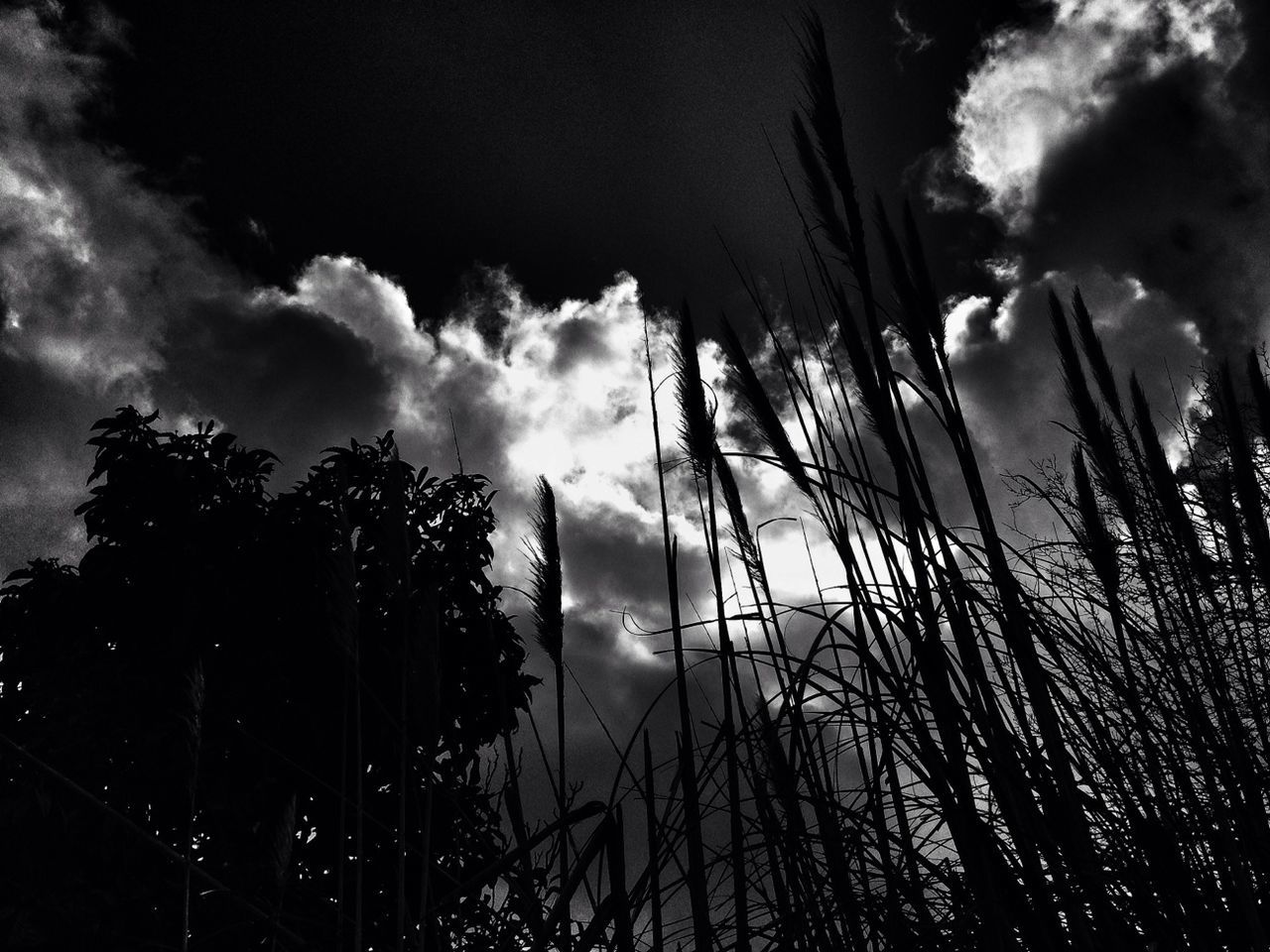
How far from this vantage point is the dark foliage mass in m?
2.91

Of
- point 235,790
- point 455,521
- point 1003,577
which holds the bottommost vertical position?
point 1003,577

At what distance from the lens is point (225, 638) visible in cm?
381

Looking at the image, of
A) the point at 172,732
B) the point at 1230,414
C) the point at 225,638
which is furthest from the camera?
the point at 225,638

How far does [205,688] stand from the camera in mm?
2734

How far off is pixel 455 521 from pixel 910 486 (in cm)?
380

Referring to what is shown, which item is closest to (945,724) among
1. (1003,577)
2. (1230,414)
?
(1003,577)

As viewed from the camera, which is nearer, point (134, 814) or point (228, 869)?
point (228, 869)

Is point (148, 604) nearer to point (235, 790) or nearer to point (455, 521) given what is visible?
point (235, 790)

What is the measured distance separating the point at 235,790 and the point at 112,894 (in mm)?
563

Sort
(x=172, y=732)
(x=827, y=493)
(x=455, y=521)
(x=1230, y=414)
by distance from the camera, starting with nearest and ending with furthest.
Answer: (x=827, y=493), (x=1230, y=414), (x=172, y=732), (x=455, y=521)

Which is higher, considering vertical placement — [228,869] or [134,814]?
[134,814]

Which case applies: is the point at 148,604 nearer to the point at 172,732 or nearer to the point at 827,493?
the point at 172,732

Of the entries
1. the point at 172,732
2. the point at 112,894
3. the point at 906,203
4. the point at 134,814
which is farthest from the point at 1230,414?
the point at 134,814

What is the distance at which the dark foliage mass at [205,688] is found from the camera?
2.91 m
